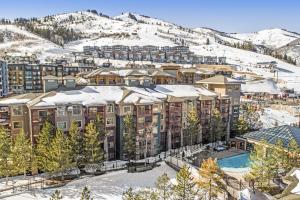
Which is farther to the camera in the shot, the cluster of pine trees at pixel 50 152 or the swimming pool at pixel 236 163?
the swimming pool at pixel 236 163

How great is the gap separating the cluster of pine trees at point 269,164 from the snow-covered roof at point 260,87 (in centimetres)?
9674

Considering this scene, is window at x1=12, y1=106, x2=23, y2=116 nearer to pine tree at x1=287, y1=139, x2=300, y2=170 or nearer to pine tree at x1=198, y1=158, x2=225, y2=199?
pine tree at x1=198, y1=158, x2=225, y2=199

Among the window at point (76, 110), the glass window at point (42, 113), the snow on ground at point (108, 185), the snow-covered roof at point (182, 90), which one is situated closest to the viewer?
the snow on ground at point (108, 185)

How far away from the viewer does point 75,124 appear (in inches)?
1778

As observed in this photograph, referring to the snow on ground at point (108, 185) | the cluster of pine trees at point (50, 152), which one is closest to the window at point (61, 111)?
the cluster of pine trees at point (50, 152)

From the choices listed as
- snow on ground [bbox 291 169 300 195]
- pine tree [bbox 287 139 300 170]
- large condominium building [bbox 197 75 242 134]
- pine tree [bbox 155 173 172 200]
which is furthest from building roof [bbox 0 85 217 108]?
snow on ground [bbox 291 169 300 195]

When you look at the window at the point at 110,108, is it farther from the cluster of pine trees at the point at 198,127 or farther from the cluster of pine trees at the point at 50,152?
the cluster of pine trees at the point at 198,127

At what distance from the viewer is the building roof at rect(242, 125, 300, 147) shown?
54134mm

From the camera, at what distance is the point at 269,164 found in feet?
133

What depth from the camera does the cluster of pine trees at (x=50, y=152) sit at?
4069 cm

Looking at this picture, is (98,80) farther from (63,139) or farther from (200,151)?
(63,139)

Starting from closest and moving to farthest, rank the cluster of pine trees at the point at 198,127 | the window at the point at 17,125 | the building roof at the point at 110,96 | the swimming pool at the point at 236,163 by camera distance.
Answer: the window at the point at 17,125
the building roof at the point at 110,96
the swimming pool at the point at 236,163
the cluster of pine trees at the point at 198,127

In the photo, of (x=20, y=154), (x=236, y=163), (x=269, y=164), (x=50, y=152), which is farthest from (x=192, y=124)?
(x=20, y=154)

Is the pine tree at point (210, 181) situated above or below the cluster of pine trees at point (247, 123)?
below
